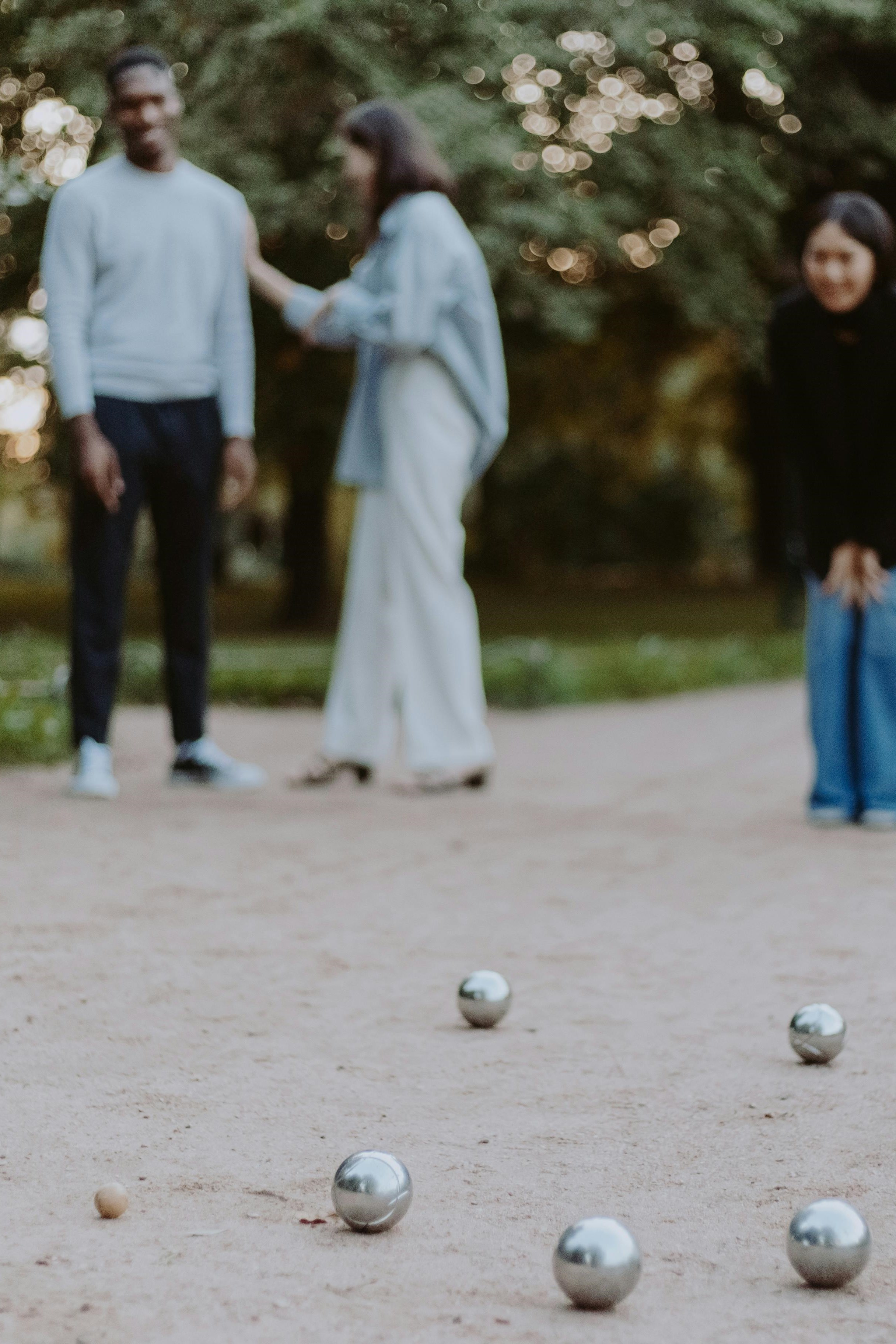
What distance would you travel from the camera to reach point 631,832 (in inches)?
231

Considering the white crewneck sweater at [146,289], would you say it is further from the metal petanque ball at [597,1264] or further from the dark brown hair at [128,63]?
the metal petanque ball at [597,1264]

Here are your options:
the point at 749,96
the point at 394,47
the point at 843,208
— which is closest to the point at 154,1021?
the point at 843,208

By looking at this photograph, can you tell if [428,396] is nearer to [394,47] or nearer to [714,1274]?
[714,1274]

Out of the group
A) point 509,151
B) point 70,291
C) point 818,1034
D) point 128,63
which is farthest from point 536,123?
point 818,1034

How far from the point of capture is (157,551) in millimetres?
6430

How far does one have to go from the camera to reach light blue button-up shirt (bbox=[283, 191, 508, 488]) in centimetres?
635

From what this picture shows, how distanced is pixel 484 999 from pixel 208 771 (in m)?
3.42

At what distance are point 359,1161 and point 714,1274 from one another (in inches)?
17.4

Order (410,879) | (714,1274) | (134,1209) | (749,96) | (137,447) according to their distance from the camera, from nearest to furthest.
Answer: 1. (714,1274)
2. (134,1209)
3. (410,879)
4. (137,447)
5. (749,96)

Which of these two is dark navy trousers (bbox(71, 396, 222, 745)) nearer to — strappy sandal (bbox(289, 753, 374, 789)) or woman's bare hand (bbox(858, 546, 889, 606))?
strappy sandal (bbox(289, 753, 374, 789))

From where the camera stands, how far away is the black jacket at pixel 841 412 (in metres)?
6.11

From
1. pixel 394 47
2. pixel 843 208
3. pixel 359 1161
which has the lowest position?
pixel 359 1161

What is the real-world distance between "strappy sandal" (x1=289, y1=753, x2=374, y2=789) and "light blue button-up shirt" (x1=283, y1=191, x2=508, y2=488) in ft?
3.26

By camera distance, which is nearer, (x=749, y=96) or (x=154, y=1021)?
(x=154, y=1021)
